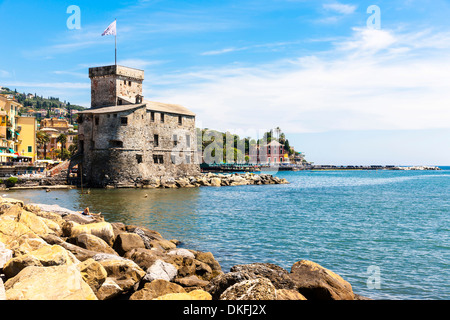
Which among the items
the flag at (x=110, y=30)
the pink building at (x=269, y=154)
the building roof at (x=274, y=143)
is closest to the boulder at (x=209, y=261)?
the flag at (x=110, y=30)

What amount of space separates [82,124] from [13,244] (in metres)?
42.6

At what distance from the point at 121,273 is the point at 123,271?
8 centimetres

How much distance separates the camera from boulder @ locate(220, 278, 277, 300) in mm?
7246

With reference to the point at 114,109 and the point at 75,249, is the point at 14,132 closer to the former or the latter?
the point at 114,109

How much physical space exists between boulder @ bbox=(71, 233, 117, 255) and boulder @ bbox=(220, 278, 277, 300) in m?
5.83

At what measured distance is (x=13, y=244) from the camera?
10.2 metres

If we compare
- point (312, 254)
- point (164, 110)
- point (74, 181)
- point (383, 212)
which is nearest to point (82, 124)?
point (74, 181)

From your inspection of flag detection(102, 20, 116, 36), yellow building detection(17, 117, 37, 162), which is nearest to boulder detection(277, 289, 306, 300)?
flag detection(102, 20, 116, 36)

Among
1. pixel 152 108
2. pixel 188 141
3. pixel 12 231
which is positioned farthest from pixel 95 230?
pixel 188 141

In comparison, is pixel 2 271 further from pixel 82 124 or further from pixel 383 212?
pixel 82 124

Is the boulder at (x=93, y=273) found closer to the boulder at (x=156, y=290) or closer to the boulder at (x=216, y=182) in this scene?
the boulder at (x=156, y=290)

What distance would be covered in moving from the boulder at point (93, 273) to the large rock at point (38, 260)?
394 millimetres

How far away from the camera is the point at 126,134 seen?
4819 centimetres

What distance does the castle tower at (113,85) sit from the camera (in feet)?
167
